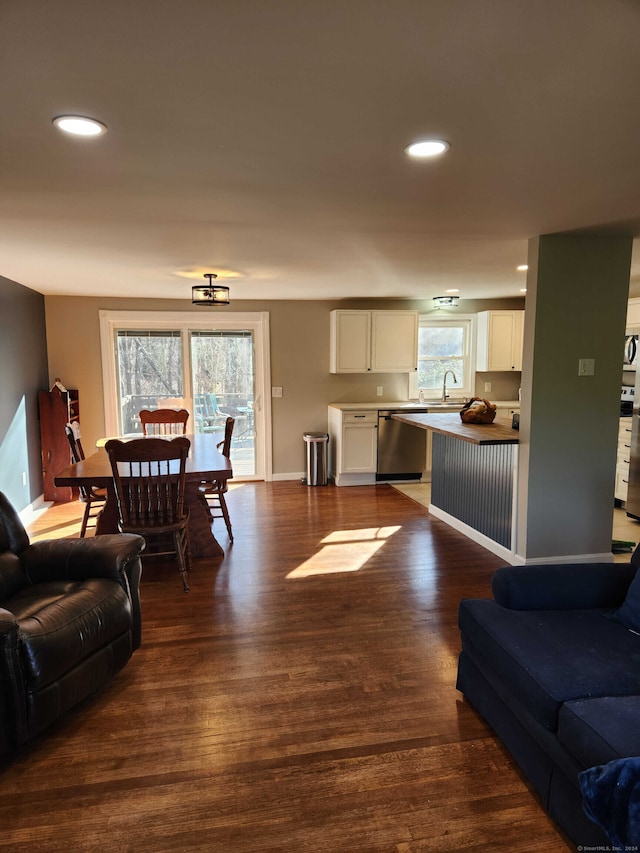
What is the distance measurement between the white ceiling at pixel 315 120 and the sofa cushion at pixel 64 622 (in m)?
1.79

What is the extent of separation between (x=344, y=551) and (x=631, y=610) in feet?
7.80

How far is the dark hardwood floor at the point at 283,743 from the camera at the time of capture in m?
1.67

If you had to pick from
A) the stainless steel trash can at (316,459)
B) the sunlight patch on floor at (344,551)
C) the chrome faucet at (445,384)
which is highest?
the chrome faucet at (445,384)

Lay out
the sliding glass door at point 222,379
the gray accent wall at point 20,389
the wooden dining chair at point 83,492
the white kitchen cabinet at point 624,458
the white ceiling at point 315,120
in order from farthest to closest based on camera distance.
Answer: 1. the sliding glass door at point 222,379
2. the white kitchen cabinet at point 624,458
3. the gray accent wall at point 20,389
4. the wooden dining chair at point 83,492
5. the white ceiling at point 315,120

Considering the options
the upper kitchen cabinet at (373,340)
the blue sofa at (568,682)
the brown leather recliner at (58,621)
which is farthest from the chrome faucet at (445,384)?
the brown leather recliner at (58,621)

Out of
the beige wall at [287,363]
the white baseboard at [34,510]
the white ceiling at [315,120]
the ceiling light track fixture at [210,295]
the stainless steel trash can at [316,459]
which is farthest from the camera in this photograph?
the stainless steel trash can at [316,459]

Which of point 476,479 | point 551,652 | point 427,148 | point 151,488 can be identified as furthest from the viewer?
point 476,479

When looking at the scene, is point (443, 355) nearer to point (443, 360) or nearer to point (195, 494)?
point (443, 360)

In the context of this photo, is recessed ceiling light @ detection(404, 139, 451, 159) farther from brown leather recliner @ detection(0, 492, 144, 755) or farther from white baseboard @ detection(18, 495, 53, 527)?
white baseboard @ detection(18, 495, 53, 527)

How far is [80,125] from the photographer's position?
176cm

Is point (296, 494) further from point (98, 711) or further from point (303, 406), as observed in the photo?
point (98, 711)

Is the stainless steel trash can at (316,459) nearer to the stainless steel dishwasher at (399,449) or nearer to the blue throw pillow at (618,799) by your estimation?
the stainless steel dishwasher at (399,449)

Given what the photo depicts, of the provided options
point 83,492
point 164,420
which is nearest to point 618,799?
point 83,492

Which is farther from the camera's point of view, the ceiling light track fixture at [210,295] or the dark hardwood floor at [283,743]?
the ceiling light track fixture at [210,295]
